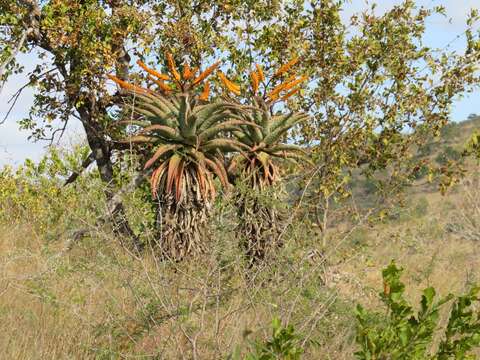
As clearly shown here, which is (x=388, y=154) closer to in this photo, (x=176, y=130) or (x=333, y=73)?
(x=333, y=73)

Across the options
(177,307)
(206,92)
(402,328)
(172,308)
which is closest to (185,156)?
(206,92)

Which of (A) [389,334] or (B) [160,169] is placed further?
(B) [160,169]

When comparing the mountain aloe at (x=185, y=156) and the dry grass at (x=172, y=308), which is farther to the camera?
the mountain aloe at (x=185, y=156)

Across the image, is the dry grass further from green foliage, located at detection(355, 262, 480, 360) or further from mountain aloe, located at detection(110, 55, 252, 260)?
mountain aloe, located at detection(110, 55, 252, 260)

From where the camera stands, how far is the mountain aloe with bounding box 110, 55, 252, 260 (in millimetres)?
8570

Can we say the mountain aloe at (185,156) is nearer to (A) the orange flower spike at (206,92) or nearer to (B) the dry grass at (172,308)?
(A) the orange flower spike at (206,92)

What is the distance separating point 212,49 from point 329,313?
6.98 metres

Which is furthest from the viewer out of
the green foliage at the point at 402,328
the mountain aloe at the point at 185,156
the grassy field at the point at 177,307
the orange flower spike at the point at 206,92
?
the orange flower spike at the point at 206,92

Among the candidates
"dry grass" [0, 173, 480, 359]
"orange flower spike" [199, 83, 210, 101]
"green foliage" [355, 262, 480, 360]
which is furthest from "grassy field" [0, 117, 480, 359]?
"orange flower spike" [199, 83, 210, 101]

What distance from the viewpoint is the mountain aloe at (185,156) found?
8570 mm

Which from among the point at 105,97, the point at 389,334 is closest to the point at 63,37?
the point at 105,97

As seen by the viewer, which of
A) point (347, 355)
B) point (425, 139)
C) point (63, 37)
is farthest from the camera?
point (425, 139)

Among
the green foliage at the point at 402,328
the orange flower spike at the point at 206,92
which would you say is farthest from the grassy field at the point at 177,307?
the orange flower spike at the point at 206,92

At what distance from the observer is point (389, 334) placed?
4.10 metres
